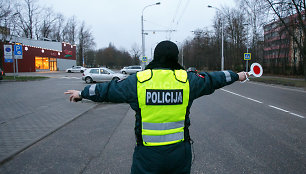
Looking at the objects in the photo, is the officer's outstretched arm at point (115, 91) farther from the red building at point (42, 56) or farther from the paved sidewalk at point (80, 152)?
the red building at point (42, 56)

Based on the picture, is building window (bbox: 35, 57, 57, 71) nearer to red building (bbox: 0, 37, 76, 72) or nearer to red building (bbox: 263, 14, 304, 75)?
red building (bbox: 0, 37, 76, 72)

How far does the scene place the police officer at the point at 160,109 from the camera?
176 cm

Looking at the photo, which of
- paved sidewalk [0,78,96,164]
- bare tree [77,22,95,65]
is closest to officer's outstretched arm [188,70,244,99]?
paved sidewalk [0,78,96,164]

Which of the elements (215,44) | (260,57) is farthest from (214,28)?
(260,57)

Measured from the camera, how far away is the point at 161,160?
1.75 metres

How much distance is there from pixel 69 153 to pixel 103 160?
0.76 m

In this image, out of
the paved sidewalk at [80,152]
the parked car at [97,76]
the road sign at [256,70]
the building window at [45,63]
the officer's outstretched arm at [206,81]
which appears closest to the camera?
the officer's outstretched arm at [206,81]

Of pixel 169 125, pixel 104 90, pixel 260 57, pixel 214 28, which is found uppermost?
pixel 214 28

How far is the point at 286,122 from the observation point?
6.22m

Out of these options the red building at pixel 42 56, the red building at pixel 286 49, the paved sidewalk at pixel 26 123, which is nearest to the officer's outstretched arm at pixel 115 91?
the paved sidewalk at pixel 26 123

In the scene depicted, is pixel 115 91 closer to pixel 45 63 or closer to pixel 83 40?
pixel 45 63

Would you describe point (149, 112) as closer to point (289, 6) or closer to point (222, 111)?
point (222, 111)

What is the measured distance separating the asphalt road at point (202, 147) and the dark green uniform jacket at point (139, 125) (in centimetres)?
165

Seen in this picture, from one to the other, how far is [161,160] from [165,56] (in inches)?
33.8
